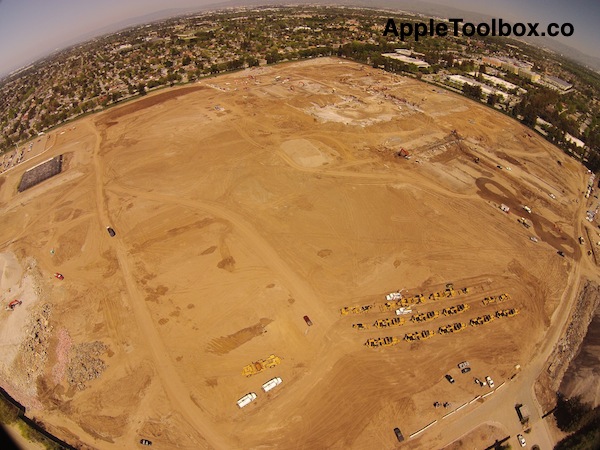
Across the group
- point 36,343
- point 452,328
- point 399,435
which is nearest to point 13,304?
point 36,343

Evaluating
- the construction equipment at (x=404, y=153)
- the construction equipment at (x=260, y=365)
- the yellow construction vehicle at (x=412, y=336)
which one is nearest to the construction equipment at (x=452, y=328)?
the yellow construction vehicle at (x=412, y=336)

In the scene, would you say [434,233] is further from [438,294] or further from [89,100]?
[89,100]

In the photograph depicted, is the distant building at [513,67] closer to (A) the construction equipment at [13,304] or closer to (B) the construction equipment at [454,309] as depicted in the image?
(B) the construction equipment at [454,309]

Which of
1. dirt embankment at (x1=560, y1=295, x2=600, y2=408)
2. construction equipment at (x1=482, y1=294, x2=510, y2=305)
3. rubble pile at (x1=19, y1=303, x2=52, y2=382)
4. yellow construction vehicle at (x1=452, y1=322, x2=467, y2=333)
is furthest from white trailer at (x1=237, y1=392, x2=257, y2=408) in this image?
dirt embankment at (x1=560, y1=295, x2=600, y2=408)

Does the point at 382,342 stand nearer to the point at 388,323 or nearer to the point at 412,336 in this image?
the point at 388,323

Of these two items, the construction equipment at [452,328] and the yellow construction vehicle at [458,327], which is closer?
the construction equipment at [452,328]

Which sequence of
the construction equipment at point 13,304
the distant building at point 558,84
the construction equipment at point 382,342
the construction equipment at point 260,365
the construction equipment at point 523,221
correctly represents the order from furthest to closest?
the distant building at point 558,84, the construction equipment at point 523,221, the construction equipment at point 13,304, the construction equipment at point 382,342, the construction equipment at point 260,365
